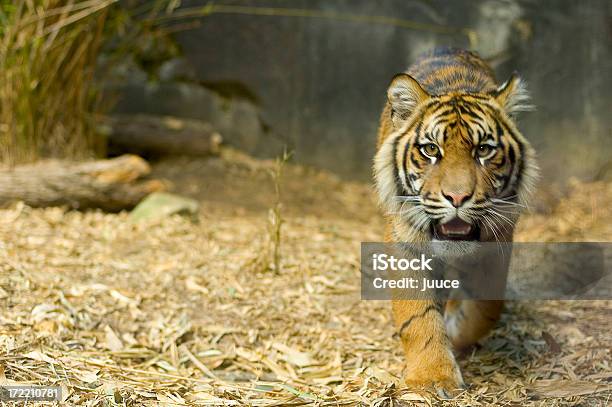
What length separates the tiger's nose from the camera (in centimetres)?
292

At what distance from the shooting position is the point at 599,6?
22.2 feet

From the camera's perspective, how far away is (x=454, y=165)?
9.92ft

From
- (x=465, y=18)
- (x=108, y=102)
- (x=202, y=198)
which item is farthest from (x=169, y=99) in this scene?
(x=465, y=18)

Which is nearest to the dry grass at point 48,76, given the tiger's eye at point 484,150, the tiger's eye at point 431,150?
the tiger's eye at point 431,150

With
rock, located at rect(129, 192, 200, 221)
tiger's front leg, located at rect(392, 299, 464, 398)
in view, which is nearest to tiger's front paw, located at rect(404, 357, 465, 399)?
tiger's front leg, located at rect(392, 299, 464, 398)

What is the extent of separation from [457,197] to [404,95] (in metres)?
0.62

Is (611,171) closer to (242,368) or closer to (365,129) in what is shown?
(365,129)

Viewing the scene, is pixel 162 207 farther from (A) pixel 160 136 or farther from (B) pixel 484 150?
(B) pixel 484 150

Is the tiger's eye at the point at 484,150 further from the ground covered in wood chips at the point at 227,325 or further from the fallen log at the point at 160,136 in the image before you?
the fallen log at the point at 160,136

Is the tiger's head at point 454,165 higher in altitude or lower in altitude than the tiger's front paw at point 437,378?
higher

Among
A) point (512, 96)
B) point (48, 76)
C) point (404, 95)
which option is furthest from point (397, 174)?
point (48, 76)

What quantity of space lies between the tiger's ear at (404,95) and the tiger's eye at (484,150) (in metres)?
0.37

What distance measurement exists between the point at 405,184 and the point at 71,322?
1837mm

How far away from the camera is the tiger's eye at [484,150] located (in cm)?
310
